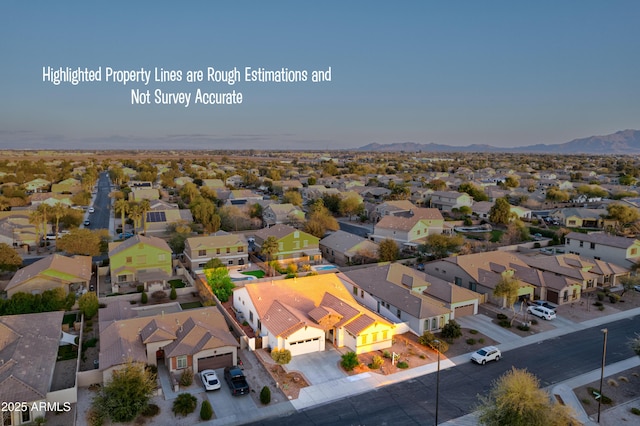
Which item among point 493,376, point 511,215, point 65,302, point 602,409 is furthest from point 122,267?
point 511,215

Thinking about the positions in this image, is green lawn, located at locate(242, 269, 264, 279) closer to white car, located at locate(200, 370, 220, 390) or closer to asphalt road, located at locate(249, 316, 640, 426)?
white car, located at locate(200, 370, 220, 390)

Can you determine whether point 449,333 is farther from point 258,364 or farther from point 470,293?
point 258,364

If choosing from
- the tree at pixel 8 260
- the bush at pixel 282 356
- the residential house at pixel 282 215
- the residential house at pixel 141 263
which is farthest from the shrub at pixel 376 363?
the residential house at pixel 282 215

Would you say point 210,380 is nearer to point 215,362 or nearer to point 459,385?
point 215,362

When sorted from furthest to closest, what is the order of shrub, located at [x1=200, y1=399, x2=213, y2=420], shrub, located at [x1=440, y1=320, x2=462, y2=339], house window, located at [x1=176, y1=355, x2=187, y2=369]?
shrub, located at [x1=440, y1=320, x2=462, y2=339] → house window, located at [x1=176, y1=355, x2=187, y2=369] → shrub, located at [x1=200, y1=399, x2=213, y2=420]

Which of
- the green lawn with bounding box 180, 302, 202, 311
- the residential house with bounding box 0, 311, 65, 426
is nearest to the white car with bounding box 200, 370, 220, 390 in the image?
the residential house with bounding box 0, 311, 65, 426

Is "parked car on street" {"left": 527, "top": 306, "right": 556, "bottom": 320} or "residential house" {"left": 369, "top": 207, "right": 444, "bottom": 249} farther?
"residential house" {"left": 369, "top": 207, "right": 444, "bottom": 249}

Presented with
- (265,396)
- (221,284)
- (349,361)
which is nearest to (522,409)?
(349,361)

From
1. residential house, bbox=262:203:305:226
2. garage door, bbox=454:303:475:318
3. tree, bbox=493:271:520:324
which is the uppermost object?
residential house, bbox=262:203:305:226
